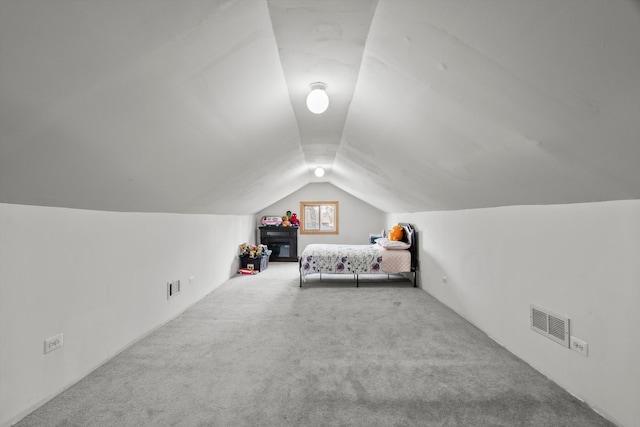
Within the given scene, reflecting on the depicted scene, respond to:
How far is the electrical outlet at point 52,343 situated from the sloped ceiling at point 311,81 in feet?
3.00

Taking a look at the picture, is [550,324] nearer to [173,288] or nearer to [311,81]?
[311,81]

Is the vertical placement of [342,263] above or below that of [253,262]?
above

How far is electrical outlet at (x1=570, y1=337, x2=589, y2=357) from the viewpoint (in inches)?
82.5

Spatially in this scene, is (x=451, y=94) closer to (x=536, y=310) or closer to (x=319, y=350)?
(x=536, y=310)

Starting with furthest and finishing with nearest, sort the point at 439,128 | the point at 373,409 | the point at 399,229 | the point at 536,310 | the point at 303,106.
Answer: the point at 399,229 < the point at 303,106 < the point at 536,310 < the point at 439,128 < the point at 373,409

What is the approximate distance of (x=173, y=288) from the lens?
3920 mm

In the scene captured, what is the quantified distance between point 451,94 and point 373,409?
1.94 metres

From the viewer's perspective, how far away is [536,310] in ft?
8.38

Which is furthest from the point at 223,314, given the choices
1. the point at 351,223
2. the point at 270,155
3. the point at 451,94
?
the point at 351,223

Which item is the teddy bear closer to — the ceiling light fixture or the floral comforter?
the floral comforter

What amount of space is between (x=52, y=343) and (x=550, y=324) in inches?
138

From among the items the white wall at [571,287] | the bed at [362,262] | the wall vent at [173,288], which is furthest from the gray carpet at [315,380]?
the bed at [362,262]

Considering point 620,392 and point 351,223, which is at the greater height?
point 351,223

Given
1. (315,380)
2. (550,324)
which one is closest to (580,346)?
(550,324)
